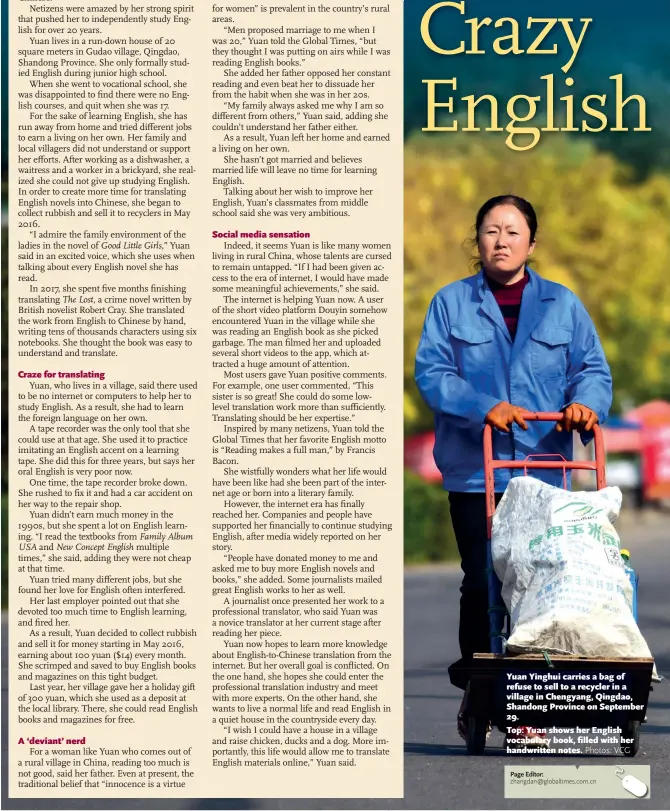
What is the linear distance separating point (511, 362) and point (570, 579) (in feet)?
2.91

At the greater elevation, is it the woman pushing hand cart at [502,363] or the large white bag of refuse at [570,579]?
the woman pushing hand cart at [502,363]

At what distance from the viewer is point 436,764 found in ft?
21.0

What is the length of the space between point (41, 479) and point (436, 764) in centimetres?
184

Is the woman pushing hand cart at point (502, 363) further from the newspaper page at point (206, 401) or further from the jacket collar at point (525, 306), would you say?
the newspaper page at point (206, 401)

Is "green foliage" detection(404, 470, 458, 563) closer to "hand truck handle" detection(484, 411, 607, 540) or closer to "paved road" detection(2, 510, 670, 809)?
"paved road" detection(2, 510, 670, 809)

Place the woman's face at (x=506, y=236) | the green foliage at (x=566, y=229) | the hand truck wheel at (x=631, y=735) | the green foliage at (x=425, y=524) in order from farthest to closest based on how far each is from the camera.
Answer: the green foliage at (x=425, y=524)
the green foliage at (x=566, y=229)
the woman's face at (x=506, y=236)
the hand truck wheel at (x=631, y=735)

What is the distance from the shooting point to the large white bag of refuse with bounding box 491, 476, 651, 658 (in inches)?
232

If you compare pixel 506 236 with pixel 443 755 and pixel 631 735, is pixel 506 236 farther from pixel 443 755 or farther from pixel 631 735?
pixel 443 755

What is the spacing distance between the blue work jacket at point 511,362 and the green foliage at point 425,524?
36.1ft

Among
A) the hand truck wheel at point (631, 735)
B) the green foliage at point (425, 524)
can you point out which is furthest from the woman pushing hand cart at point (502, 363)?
the green foliage at point (425, 524)

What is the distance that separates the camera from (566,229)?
1897 centimetres

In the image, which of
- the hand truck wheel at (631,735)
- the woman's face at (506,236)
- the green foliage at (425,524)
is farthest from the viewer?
the green foliage at (425,524)

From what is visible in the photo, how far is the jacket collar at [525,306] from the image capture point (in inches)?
249

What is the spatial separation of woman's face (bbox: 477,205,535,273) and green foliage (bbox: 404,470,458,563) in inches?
436
